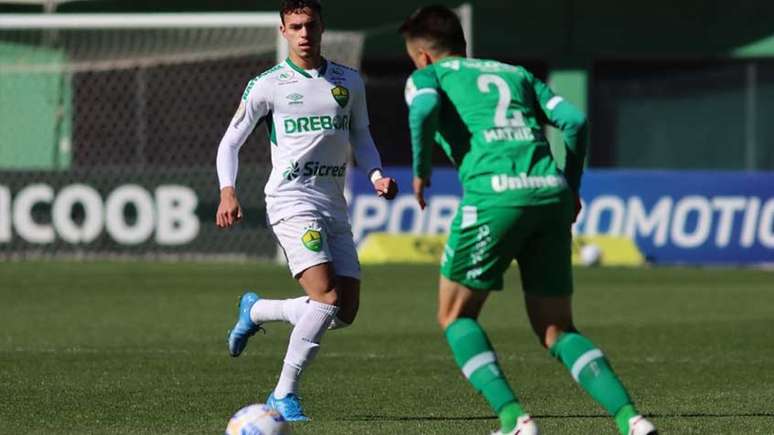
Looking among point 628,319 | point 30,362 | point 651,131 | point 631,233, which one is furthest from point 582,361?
point 651,131

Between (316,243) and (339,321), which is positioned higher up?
(316,243)

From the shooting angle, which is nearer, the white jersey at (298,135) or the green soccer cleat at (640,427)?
the green soccer cleat at (640,427)

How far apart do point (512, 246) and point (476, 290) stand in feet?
0.77

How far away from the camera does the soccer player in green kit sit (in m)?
6.99

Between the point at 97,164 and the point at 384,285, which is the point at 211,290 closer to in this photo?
the point at 384,285

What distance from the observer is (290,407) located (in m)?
8.38

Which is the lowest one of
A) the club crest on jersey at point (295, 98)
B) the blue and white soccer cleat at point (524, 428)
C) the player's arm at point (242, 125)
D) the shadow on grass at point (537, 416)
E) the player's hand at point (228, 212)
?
the shadow on grass at point (537, 416)

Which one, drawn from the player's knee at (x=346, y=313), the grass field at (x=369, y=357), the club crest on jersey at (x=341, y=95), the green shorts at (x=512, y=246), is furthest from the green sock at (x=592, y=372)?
the club crest on jersey at (x=341, y=95)

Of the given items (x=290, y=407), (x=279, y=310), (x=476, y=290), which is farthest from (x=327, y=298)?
(x=476, y=290)

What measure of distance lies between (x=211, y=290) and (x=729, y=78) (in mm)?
14088

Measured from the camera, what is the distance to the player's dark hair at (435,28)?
283 inches

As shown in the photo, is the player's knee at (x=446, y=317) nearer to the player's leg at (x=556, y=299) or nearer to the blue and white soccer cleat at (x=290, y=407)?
the player's leg at (x=556, y=299)

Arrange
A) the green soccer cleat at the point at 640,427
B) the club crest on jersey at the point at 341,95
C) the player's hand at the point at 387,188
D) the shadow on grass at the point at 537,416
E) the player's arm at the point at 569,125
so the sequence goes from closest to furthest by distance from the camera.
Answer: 1. the green soccer cleat at the point at 640,427
2. the player's arm at the point at 569,125
3. the player's hand at the point at 387,188
4. the shadow on grass at the point at 537,416
5. the club crest on jersey at the point at 341,95

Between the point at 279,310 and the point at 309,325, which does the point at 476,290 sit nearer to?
the point at 309,325
